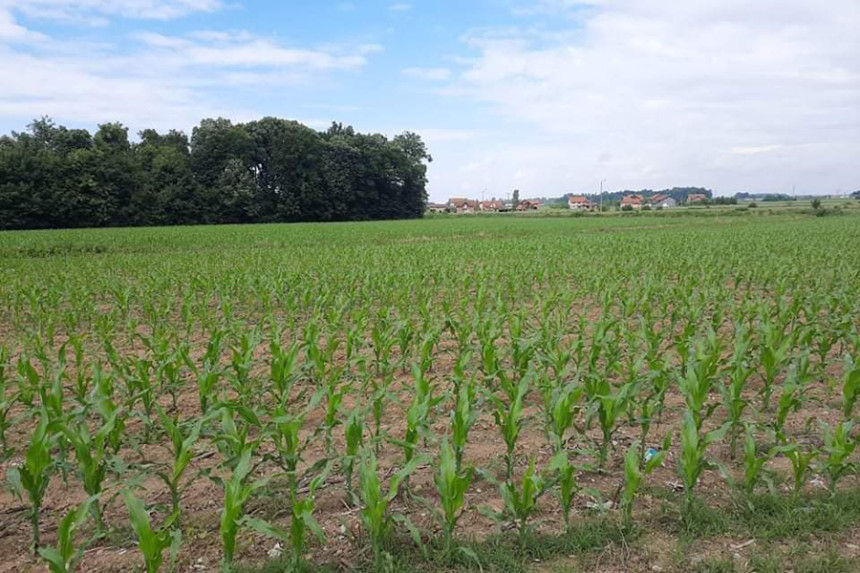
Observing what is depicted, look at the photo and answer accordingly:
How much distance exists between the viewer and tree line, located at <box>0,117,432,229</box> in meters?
45.4

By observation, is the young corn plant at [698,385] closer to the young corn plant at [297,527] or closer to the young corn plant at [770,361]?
the young corn plant at [770,361]

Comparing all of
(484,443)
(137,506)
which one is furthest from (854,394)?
(137,506)

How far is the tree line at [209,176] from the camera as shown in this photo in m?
45.4

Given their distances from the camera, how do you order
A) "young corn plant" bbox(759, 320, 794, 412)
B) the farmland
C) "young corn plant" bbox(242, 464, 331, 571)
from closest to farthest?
1. "young corn plant" bbox(242, 464, 331, 571)
2. the farmland
3. "young corn plant" bbox(759, 320, 794, 412)

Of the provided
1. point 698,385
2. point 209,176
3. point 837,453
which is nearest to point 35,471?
point 698,385

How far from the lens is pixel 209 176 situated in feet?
194

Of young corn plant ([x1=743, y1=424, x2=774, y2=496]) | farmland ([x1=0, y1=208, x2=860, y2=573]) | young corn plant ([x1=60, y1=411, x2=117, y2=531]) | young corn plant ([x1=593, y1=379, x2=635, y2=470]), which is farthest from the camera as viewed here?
young corn plant ([x1=593, y1=379, x2=635, y2=470])

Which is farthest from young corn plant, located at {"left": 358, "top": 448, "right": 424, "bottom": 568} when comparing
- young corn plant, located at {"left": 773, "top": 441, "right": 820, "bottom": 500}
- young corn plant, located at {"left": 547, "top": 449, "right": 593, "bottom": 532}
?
young corn plant, located at {"left": 773, "top": 441, "right": 820, "bottom": 500}

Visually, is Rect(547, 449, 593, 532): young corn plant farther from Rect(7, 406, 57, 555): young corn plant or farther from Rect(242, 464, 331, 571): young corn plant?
Rect(7, 406, 57, 555): young corn plant

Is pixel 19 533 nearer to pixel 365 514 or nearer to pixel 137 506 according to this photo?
pixel 137 506

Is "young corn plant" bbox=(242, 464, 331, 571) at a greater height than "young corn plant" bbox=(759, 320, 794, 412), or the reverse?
"young corn plant" bbox=(759, 320, 794, 412)

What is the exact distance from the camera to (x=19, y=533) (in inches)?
128

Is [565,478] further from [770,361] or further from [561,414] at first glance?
[770,361]

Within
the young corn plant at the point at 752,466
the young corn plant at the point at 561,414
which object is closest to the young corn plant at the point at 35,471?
the young corn plant at the point at 561,414
